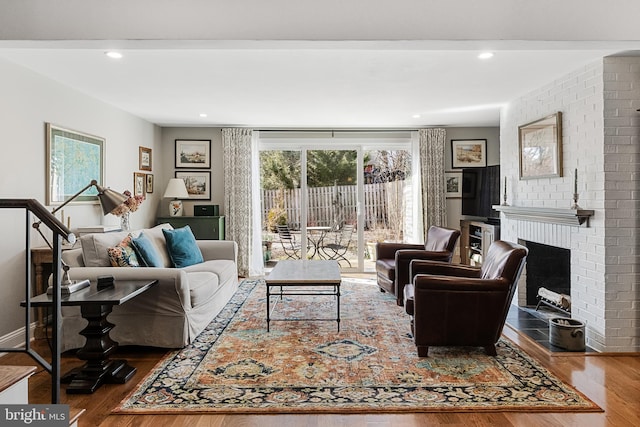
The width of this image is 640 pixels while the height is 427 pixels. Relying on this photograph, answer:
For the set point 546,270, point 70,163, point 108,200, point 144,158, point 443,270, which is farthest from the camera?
point 144,158

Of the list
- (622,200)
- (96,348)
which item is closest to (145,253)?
(96,348)

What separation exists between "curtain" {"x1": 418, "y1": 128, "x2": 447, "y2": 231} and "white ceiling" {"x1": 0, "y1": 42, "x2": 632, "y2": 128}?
30.0 inches

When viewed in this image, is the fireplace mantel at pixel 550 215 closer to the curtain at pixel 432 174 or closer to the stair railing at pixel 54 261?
the curtain at pixel 432 174

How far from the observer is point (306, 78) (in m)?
3.88

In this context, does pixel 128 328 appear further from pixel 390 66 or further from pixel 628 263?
pixel 628 263

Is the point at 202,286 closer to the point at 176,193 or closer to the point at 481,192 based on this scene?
the point at 176,193

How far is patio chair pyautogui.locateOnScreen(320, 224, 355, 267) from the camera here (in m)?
6.75

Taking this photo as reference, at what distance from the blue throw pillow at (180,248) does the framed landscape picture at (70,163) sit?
1.00m

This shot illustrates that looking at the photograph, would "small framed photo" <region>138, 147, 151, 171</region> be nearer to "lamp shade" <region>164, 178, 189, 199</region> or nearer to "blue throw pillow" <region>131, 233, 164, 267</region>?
"lamp shade" <region>164, 178, 189, 199</region>

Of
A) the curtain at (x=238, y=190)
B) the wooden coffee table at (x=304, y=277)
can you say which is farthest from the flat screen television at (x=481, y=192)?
the curtain at (x=238, y=190)

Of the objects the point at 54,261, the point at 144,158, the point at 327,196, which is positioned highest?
the point at 144,158

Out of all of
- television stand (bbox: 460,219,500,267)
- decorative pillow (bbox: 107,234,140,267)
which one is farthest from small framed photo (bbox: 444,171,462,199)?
decorative pillow (bbox: 107,234,140,267)

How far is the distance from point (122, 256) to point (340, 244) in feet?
12.6

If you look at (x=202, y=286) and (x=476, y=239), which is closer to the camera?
(x=202, y=286)
